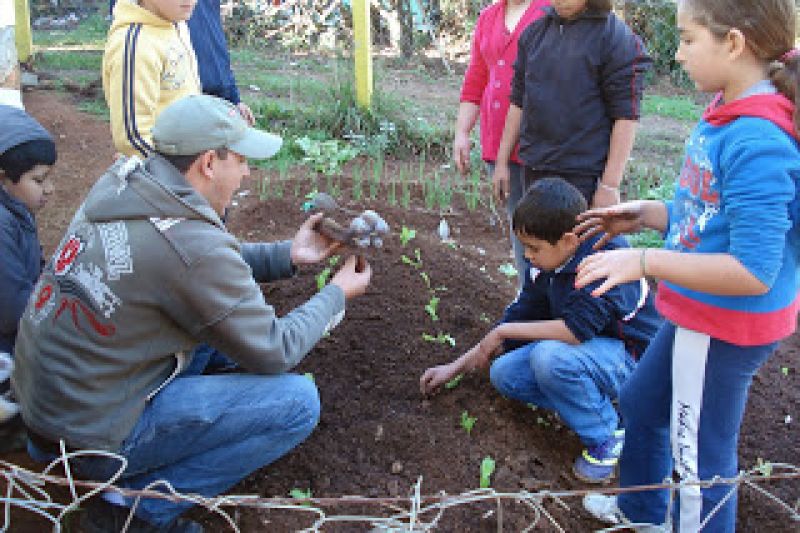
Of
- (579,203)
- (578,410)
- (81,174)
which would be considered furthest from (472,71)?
(81,174)

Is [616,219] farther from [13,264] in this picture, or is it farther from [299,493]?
[13,264]

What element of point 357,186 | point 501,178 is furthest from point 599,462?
point 357,186

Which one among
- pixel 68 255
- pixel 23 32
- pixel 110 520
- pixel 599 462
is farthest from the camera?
pixel 23 32

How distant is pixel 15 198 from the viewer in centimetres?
280

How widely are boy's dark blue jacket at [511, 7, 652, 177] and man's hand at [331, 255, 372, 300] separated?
1.09m

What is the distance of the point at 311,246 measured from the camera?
9.91ft

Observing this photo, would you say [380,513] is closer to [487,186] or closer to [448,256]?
[448,256]

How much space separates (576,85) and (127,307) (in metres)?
2.08

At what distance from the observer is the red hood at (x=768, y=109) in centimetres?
201

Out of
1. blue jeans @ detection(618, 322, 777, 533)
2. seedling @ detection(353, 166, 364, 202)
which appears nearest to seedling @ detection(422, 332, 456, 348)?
blue jeans @ detection(618, 322, 777, 533)

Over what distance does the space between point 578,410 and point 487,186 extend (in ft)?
10.8

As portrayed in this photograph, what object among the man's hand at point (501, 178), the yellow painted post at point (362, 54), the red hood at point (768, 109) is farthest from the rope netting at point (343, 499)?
the yellow painted post at point (362, 54)

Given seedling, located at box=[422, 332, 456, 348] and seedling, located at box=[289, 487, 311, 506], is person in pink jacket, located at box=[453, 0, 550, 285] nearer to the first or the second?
seedling, located at box=[422, 332, 456, 348]

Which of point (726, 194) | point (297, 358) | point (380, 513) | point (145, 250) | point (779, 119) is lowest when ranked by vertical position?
point (380, 513)
